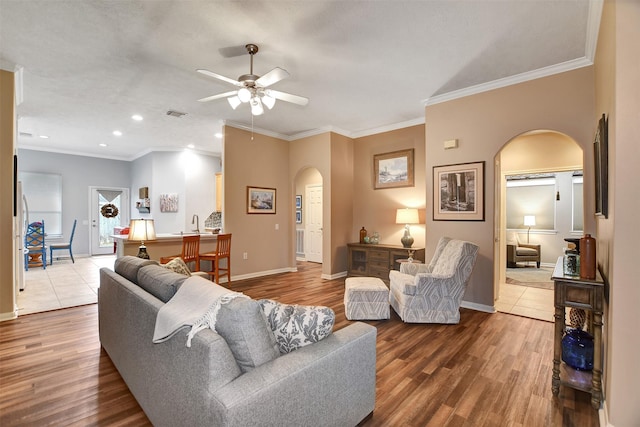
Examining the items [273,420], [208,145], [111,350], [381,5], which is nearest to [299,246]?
[208,145]

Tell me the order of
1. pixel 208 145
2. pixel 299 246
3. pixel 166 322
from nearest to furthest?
pixel 166 322 → pixel 208 145 → pixel 299 246

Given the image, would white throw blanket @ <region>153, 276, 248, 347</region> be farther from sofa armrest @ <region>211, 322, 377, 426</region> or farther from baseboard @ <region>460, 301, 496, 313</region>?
baseboard @ <region>460, 301, 496, 313</region>

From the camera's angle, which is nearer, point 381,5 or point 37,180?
point 381,5

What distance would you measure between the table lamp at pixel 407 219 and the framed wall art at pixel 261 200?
8.55ft

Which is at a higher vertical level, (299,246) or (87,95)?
(87,95)

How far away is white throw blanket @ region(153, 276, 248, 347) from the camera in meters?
1.43

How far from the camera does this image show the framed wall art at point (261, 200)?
603cm

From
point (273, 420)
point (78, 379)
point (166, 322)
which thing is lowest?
point (78, 379)

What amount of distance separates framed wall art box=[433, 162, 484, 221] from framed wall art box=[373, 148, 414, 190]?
1239 mm

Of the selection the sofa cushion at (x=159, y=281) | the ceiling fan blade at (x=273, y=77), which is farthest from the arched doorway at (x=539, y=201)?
the sofa cushion at (x=159, y=281)

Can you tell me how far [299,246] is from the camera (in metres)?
8.68

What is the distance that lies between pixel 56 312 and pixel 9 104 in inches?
101

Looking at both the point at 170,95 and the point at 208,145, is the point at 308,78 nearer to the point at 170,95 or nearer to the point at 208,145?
the point at 170,95

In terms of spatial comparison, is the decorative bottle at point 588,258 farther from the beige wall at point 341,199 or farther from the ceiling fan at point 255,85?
the beige wall at point 341,199
